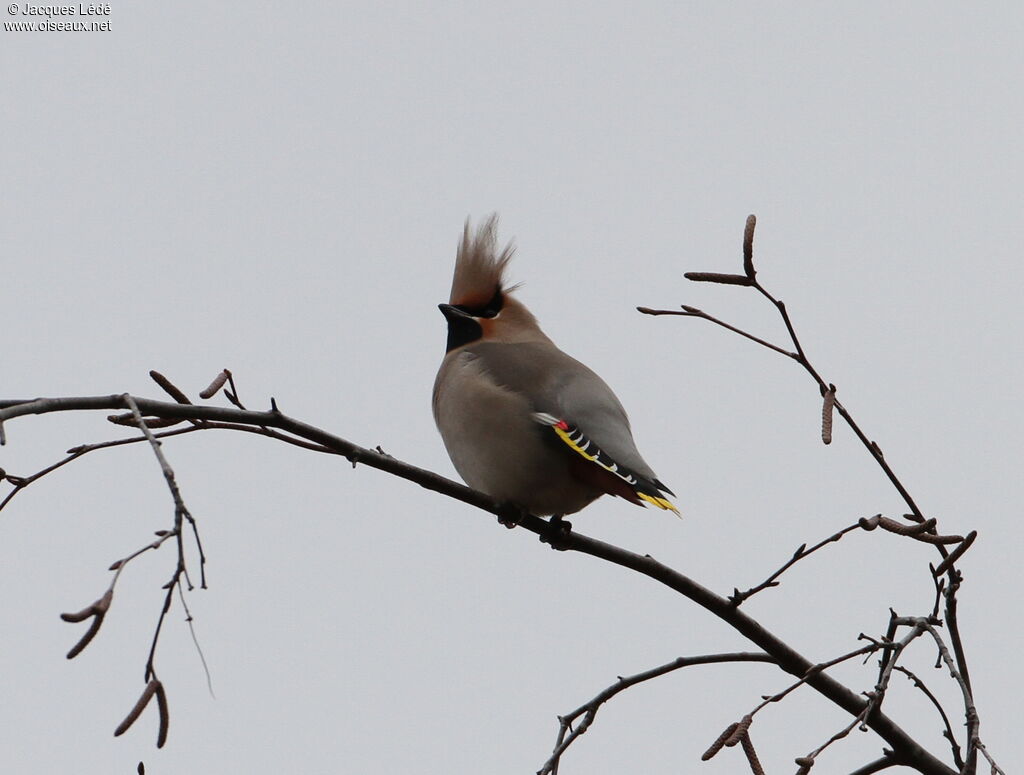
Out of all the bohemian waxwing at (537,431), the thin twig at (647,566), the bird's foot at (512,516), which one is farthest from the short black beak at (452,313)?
the thin twig at (647,566)

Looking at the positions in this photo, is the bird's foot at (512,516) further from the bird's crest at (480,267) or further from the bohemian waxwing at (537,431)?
the bird's crest at (480,267)

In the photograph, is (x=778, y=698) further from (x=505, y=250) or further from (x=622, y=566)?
(x=505, y=250)

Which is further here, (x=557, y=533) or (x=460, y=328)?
(x=460, y=328)

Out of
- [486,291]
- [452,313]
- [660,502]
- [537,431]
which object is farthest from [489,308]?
[660,502]

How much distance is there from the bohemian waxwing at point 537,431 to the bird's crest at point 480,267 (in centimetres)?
59

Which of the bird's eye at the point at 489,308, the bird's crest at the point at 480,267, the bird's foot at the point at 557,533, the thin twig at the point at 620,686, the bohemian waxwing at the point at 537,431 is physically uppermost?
the bird's crest at the point at 480,267

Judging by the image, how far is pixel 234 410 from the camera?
250 cm

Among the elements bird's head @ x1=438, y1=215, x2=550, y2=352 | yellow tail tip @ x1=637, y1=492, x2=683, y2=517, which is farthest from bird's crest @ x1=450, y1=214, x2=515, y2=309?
yellow tail tip @ x1=637, y1=492, x2=683, y2=517

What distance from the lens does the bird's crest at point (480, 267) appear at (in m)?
5.41

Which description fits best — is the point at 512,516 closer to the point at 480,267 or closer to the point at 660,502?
the point at 660,502

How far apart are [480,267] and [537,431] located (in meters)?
1.46

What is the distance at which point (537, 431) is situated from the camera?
4.12 m

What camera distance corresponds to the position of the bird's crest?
5410 millimetres

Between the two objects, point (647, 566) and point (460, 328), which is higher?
point (460, 328)
